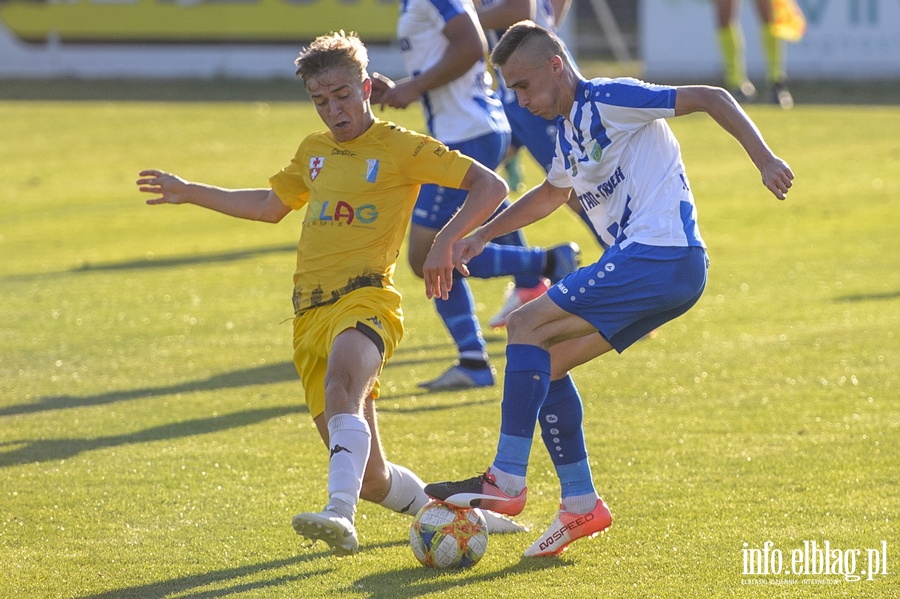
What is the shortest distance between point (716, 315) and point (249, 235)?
5.84 metres

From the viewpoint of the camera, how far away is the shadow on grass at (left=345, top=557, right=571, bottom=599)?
4270 millimetres

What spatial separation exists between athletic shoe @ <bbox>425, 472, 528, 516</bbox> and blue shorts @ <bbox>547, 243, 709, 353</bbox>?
63 centimetres

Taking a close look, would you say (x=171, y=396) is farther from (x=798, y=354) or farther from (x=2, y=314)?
(x=798, y=354)

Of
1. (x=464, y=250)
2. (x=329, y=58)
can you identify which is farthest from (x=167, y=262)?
(x=464, y=250)

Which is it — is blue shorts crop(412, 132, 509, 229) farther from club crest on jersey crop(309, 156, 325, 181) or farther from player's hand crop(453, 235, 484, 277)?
player's hand crop(453, 235, 484, 277)

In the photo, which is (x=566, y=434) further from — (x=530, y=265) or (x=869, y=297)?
(x=869, y=297)

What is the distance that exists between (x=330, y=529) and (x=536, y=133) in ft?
13.2

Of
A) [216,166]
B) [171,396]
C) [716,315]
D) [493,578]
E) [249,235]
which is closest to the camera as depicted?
[493,578]

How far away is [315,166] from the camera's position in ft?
16.5

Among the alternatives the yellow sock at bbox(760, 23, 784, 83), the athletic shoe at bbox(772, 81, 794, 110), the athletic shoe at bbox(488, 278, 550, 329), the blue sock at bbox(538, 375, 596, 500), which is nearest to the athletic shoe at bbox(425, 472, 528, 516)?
the blue sock at bbox(538, 375, 596, 500)

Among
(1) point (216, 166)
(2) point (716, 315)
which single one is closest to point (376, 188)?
(2) point (716, 315)

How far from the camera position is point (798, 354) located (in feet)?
25.9

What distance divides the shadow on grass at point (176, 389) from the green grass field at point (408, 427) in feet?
0.08

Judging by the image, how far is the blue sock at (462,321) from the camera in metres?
7.28
